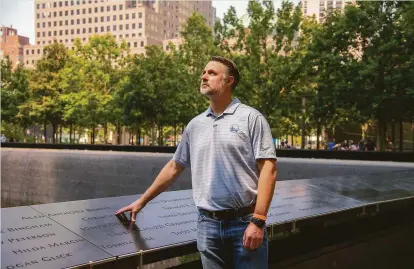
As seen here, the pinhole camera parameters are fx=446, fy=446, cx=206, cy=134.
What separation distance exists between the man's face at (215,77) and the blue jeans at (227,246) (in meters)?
0.78

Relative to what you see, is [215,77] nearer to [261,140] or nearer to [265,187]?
[261,140]

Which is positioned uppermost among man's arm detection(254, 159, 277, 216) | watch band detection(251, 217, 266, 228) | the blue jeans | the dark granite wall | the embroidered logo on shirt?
the embroidered logo on shirt

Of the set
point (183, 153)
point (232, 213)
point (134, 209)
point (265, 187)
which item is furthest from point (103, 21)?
point (265, 187)

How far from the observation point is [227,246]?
2.65m

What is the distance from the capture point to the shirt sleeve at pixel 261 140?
2584 mm

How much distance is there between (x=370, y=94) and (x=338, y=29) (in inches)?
149

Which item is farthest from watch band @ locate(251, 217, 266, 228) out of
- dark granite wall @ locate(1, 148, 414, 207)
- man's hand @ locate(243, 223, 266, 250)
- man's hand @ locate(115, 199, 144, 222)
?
dark granite wall @ locate(1, 148, 414, 207)

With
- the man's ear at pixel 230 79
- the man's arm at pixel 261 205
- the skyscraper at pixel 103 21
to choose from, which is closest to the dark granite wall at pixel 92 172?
the man's ear at pixel 230 79

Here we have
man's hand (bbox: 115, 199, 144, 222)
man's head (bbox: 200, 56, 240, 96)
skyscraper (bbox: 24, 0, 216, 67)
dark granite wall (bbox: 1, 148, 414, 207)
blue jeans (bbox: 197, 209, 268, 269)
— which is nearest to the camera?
blue jeans (bbox: 197, 209, 268, 269)

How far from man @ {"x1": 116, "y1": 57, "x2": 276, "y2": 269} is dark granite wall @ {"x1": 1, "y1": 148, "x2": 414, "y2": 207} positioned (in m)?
10.0

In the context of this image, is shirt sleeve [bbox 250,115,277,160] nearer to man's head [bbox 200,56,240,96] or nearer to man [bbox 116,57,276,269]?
man [bbox 116,57,276,269]

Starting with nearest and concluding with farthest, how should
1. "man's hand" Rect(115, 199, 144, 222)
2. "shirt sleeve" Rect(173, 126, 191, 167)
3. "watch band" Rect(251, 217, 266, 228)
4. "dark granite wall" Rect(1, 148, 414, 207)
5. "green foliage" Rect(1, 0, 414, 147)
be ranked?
"watch band" Rect(251, 217, 266, 228) → "shirt sleeve" Rect(173, 126, 191, 167) → "man's hand" Rect(115, 199, 144, 222) → "dark granite wall" Rect(1, 148, 414, 207) → "green foliage" Rect(1, 0, 414, 147)

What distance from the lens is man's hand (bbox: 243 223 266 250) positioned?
98.0 inches

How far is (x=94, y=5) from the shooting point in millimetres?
121812
